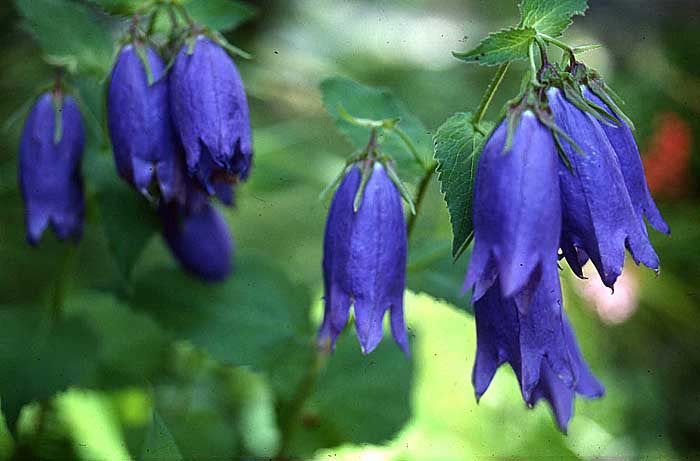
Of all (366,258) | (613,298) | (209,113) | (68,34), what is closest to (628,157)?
(366,258)

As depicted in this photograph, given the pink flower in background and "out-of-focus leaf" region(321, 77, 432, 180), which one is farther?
the pink flower in background

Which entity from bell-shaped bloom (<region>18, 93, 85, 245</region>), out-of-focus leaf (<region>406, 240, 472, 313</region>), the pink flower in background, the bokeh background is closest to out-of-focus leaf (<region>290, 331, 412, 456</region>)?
the bokeh background

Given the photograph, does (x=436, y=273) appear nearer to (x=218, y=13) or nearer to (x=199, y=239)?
(x=199, y=239)

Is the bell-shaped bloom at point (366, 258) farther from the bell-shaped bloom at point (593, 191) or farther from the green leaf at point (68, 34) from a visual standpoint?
the green leaf at point (68, 34)

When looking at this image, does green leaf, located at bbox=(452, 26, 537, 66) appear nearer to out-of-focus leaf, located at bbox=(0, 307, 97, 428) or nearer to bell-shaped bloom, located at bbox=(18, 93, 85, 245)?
bell-shaped bloom, located at bbox=(18, 93, 85, 245)

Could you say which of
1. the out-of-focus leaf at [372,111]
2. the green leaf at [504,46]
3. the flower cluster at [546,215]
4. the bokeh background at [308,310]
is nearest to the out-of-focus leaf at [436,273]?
the bokeh background at [308,310]

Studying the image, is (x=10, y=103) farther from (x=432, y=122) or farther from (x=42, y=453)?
(x=432, y=122)
